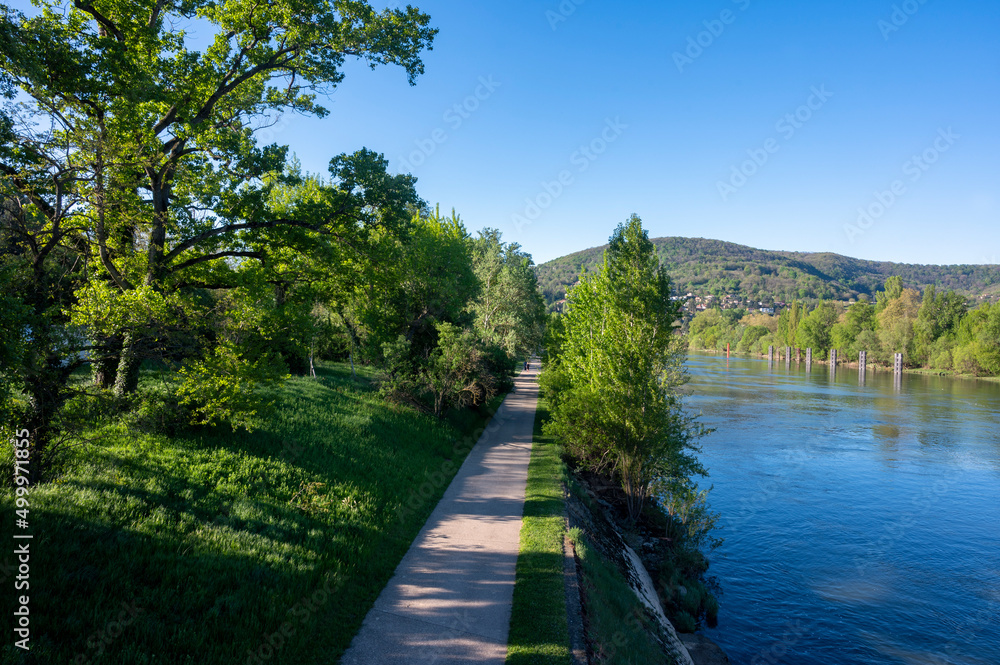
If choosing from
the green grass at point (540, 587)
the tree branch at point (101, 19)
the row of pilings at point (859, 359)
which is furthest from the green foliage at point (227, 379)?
the row of pilings at point (859, 359)

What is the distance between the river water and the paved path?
20.6 ft

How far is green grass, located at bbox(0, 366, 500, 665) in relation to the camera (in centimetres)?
633

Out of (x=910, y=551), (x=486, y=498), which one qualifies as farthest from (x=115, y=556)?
(x=910, y=551)

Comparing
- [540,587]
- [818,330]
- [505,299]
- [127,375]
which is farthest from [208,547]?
[818,330]

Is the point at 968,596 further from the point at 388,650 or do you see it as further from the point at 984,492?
the point at 388,650

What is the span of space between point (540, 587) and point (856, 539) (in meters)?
15.6

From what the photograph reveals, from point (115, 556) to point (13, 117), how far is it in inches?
255

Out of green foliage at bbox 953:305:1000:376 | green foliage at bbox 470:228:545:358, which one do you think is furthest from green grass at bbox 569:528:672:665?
green foliage at bbox 953:305:1000:376

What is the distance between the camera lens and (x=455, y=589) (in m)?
9.15

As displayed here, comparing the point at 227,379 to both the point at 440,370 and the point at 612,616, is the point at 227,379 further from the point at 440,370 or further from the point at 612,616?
the point at 440,370

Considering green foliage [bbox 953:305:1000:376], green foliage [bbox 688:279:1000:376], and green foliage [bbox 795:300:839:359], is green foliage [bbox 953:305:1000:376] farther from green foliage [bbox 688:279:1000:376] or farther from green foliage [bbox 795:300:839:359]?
green foliage [bbox 795:300:839:359]

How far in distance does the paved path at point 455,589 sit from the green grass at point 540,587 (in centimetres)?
19

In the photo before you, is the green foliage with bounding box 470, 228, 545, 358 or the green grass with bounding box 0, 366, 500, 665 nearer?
the green grass with bounding box 0, 366, 500, 665

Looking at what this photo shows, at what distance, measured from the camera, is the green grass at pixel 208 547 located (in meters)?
6.33
